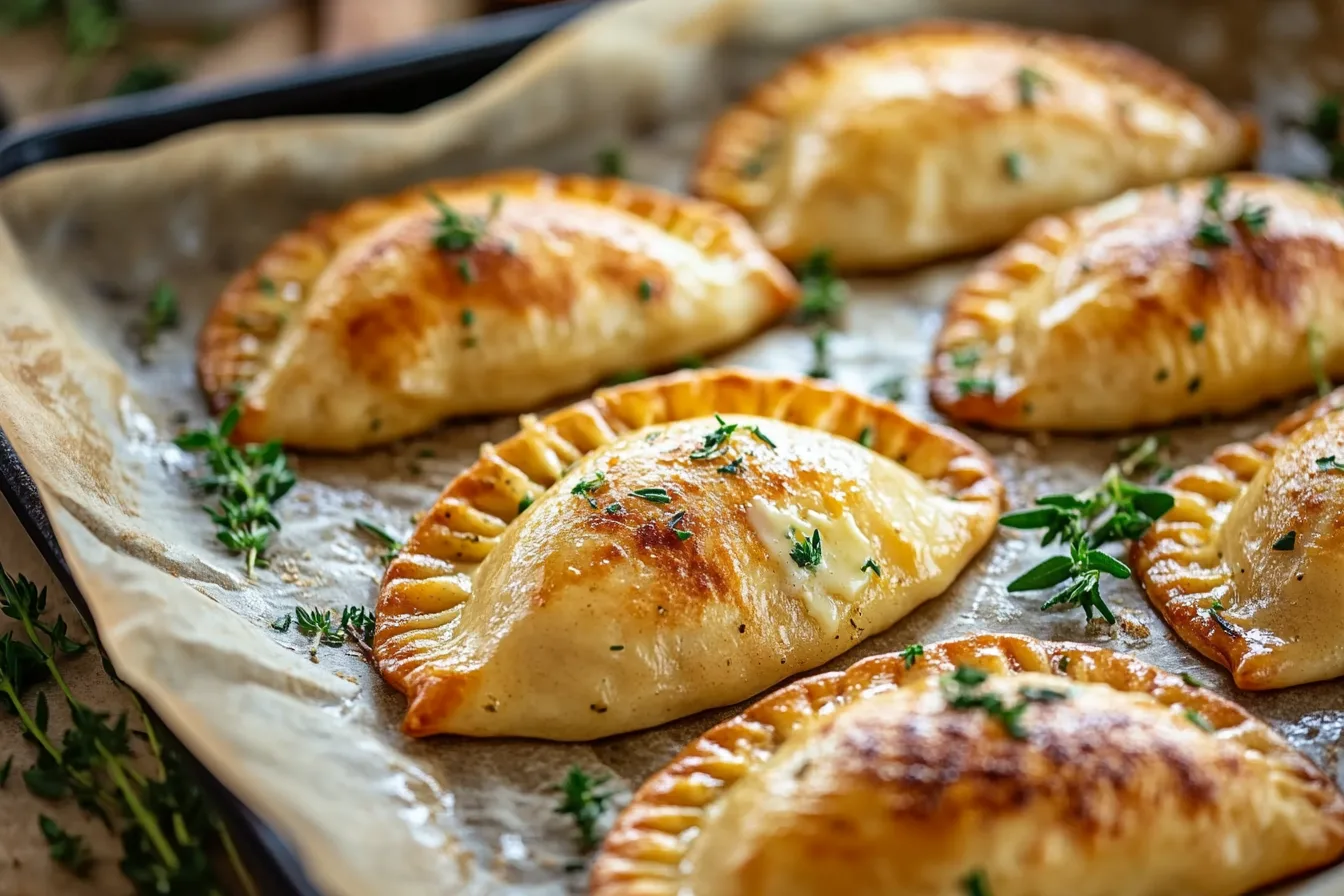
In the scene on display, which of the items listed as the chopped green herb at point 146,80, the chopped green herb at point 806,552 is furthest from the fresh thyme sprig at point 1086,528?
the chopped green herb at point 146,80

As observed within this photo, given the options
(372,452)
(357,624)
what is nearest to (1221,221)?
(372,452)

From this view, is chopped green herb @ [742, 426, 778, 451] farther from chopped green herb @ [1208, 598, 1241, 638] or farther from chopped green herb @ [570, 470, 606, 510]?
chopped green herb @ [1208, 598, 1241, 638]

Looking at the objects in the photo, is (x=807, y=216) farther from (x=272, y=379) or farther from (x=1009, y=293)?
(x=272, y=379)

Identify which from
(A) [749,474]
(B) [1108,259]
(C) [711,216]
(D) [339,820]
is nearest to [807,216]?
(C) [711,216]

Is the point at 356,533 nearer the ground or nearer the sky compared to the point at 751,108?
nearer the ground

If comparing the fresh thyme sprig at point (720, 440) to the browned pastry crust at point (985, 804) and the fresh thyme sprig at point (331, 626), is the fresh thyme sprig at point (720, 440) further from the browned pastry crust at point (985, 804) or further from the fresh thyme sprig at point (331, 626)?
the fresh thyme sprig at point (331, 626)

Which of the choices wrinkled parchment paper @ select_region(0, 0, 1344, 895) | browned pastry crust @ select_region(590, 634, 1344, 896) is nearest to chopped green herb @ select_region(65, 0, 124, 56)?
wrinkled parchment paper @ select_region(0, 0, 1344, 895)

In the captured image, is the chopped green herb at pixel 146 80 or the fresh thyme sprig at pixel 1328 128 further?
the chopped green herb at pixel 146 80
